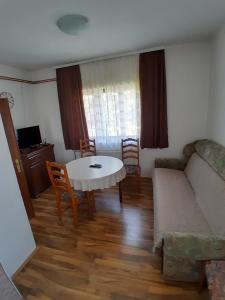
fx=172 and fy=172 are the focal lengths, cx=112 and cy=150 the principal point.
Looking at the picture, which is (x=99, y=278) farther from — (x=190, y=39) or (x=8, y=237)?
(x=190, y=39)

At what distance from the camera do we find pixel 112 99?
3393 mm

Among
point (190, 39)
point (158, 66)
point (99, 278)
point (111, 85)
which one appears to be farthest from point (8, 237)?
point (190, 39)

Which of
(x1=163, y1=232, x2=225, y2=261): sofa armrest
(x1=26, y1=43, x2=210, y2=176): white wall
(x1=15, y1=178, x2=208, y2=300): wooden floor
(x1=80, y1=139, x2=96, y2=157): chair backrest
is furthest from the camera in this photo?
(x1=80, y1=139, x2=96, y2=157): chair backrest

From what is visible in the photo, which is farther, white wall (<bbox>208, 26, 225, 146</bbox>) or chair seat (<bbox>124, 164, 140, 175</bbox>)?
chair seat (<bbox>124, 164, 140, 175</bbox>)

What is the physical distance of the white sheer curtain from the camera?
10.6 ft

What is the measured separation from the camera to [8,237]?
177cm

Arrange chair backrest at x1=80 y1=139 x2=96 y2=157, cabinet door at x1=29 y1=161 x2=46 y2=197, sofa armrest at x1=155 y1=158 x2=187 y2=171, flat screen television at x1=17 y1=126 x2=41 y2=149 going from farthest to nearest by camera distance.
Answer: chair backrest at x1=80 y1=139 x2=96 y2=157 → flat screen television at x1=17 y1=126 x2=41 y2=149 → cabinet door at x1=29 y1=161 x2=46 y2=197 → sofa armrest at x1=155 y1=158 x2=187 y2=171

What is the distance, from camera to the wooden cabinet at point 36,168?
3164 mm

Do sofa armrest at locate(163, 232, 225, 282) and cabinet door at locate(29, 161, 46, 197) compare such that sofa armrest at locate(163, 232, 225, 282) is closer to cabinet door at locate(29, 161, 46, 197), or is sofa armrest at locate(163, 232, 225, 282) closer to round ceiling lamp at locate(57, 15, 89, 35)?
round ceiling lamp at locate(57, 15, 89, 35)

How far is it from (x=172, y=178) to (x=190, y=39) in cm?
220

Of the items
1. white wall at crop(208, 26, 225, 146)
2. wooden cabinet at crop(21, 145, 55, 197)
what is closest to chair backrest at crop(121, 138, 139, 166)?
white wall at crop(208, 26, 225, 146)

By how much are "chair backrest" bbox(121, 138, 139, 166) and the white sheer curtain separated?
140 millimetres

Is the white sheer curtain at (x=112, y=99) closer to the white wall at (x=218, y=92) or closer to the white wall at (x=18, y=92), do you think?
the white wall at (x=218, y=92)

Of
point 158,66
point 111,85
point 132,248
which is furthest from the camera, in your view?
point 111,85
